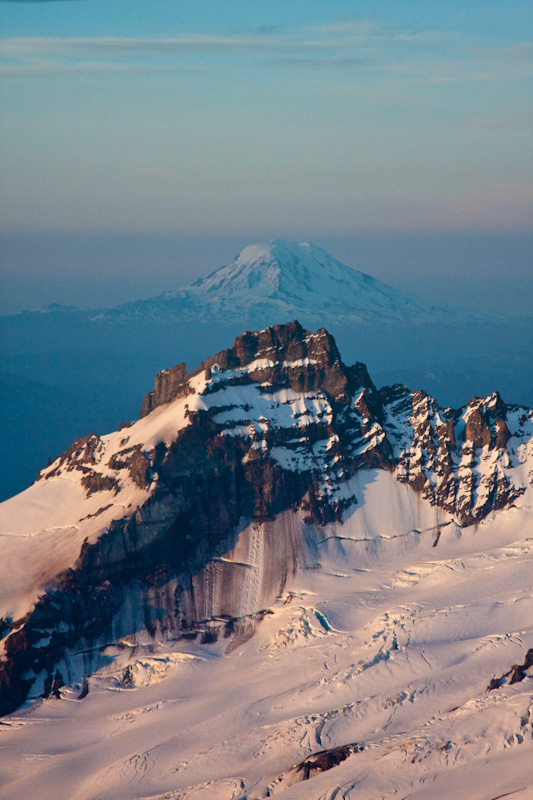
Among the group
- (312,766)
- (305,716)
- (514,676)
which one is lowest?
(312,766)

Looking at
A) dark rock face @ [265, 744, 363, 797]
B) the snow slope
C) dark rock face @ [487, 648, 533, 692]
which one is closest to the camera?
the snow slope

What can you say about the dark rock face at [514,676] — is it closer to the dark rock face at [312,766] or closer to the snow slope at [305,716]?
the snow slope at [305,716]

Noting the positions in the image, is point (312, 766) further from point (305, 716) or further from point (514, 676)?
point (514, 676)

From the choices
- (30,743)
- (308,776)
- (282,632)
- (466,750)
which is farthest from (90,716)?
(466,750)

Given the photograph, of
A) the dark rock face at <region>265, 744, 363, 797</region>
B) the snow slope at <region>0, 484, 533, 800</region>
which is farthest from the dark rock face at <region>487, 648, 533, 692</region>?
the dark rock face at <region>265, 744, 363, 797</region>

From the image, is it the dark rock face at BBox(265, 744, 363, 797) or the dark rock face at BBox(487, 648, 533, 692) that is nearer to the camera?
the dark rock face at BBox(265, 744, 363, 797)

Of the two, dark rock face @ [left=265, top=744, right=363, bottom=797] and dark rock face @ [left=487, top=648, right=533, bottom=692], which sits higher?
dark rock face @ [left=487, top=648, right=533, bottom=692]

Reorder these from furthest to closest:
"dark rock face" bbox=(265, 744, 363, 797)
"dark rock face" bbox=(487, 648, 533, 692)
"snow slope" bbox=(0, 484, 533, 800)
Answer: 1. "dark rock face" bbox=(487, 648, 533, 692)
2. "dark rock face" bbox=(265, 744, 363, 797)
3. "snow slope" bbox=(0, 484, 533, 800)

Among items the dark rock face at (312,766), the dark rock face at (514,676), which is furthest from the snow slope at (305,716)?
the dark rock face at (514,676)

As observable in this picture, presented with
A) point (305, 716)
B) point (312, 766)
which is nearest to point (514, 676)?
point (305, 716)

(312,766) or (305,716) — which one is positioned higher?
(305,716)

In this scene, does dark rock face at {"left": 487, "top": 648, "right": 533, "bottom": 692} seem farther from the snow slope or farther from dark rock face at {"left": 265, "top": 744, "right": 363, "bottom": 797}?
dark rock face at {"left": 265, "top": 744, "right": 363, "bottom": 797}
